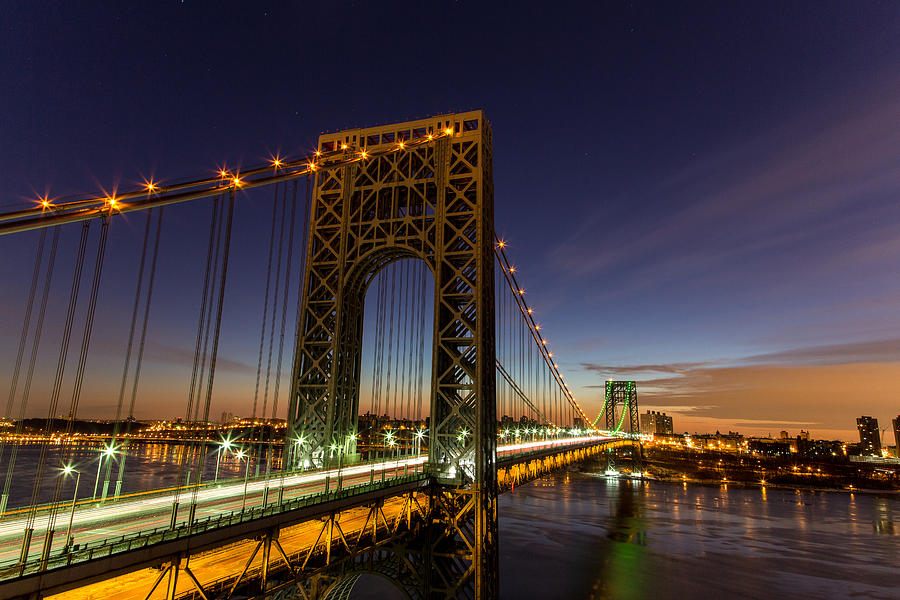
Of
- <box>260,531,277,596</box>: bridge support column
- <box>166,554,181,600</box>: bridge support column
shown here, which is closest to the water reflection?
<box>260,531,277,596</box>: bridge support column

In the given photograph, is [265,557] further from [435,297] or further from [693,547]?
[693,547]

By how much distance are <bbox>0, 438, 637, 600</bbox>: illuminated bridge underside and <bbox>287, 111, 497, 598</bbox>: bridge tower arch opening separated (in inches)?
37.1

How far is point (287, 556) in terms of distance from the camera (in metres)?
16.9

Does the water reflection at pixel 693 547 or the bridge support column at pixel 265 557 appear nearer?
the bridge support column at pixel 265 557

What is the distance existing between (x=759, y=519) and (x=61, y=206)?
330 ft

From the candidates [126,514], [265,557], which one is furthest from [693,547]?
[126,514]

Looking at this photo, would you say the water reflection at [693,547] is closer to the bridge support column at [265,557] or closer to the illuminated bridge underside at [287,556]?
the illuminated bridge underside at [287,556]

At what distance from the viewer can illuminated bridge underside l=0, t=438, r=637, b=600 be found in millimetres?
10625

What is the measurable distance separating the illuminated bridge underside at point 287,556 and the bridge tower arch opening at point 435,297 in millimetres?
943

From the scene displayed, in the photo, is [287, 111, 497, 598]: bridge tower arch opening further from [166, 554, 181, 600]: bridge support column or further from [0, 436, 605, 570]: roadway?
[166, 554, 181, 600]: bridge support column

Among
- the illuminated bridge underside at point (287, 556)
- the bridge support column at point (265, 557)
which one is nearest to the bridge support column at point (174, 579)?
the illuminated bridge underside at point (287, 556)

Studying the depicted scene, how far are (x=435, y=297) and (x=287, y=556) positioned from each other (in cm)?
1578

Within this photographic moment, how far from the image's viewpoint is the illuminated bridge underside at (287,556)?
1062 cm

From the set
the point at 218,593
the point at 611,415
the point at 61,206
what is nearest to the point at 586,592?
the point at 218,593
